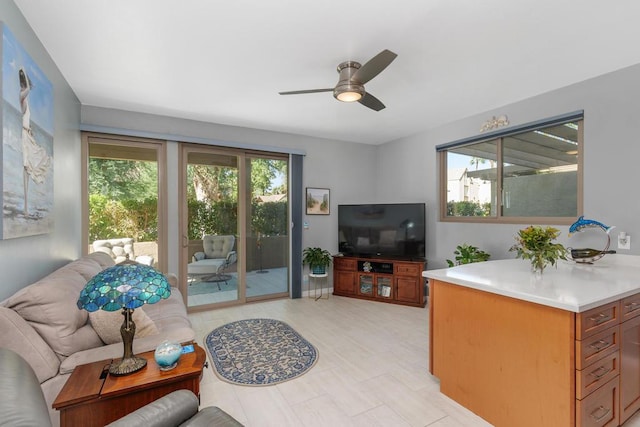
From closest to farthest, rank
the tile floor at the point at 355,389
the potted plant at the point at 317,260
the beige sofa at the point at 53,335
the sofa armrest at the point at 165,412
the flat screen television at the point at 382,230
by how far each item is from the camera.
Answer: the sofa armrest at the point at 165,412 → the beige sofa at the point at 53,335 → the tile floor at the point at 355,389 → the flat screen television at the point at 382,230 → the potted plant at the point at 317,260

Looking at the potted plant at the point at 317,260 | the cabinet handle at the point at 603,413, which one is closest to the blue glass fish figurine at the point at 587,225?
the cabinet handle at the point at 603,413

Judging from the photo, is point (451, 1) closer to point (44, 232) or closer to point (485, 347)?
point (485, 347)

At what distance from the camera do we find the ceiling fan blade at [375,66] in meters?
1.88

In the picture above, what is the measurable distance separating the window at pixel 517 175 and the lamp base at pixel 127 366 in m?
3.62

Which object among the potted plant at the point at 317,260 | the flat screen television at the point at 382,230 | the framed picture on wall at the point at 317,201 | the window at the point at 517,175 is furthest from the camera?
the framed picture on wall at the point at 317,201

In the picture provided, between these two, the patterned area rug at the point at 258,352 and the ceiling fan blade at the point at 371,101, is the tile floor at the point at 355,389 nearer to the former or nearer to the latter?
the patterned area rug at the point at 258,352

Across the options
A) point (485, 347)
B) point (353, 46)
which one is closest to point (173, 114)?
point (353, 46)

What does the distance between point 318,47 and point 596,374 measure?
261 centimetres

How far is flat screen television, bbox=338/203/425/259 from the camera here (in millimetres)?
4148

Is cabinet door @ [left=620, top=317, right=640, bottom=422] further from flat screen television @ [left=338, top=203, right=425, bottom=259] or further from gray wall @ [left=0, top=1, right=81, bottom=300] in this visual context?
gray wall @ [left=0, top=1, right=81, bottom=300]

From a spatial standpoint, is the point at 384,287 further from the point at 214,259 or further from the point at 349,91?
the point at 349,91

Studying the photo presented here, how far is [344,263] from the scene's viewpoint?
4.59m

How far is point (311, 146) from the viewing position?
15.3ft

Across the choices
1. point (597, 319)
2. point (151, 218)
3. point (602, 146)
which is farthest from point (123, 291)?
point (602, 146)
